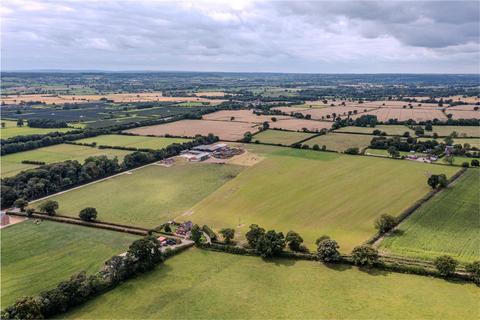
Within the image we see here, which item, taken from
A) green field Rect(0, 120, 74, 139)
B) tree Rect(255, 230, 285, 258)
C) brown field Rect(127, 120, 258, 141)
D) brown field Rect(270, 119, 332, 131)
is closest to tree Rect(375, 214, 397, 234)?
tree Rect(255, 230, 285, 258)

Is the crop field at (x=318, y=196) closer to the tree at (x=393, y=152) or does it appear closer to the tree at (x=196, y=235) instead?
the tree at (x=393, y=152)

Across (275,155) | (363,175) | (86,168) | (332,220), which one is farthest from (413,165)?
(86,168)

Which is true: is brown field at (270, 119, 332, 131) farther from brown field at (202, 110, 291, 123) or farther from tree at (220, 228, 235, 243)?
tree at (220, 228, 235, 243)

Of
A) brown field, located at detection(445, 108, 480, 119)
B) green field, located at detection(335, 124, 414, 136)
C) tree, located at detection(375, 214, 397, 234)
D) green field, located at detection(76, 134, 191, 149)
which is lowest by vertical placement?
tree, located at detection(375, 214, 397, 234)

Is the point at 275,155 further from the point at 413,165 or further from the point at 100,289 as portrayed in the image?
the point at 100,289

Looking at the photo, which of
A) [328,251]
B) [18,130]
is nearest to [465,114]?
[328,251]

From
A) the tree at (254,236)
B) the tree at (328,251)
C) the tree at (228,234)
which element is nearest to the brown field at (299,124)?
the tree at (228,234)
